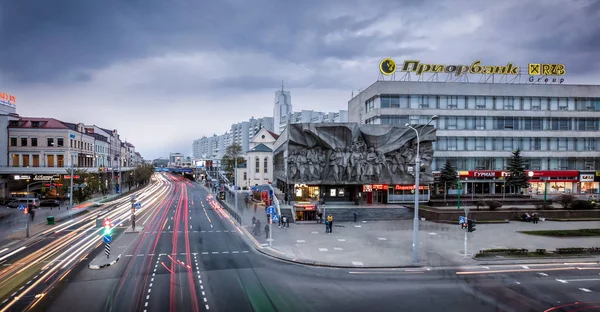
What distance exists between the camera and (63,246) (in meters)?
29.9

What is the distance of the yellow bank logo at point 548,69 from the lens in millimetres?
64875

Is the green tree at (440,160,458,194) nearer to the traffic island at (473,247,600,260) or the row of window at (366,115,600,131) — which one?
the row of window at (366,115,600,131)

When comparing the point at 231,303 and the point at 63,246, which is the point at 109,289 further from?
the point at 63,246

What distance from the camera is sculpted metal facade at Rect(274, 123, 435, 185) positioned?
50.4m

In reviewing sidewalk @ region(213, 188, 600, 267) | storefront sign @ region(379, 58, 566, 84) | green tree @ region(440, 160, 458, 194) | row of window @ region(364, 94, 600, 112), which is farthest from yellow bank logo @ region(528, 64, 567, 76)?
sidewalk @ region(213, 188, 600, 267)

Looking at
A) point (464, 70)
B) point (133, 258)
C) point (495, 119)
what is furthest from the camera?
point (495, 119)

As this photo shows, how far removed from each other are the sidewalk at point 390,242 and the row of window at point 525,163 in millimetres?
24727

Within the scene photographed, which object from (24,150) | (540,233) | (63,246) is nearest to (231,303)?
(63,246)

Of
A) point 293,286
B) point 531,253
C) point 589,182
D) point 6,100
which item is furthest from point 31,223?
point 589,182

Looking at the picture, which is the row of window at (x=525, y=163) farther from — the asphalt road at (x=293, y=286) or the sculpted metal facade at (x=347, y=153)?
the asphalt road at (x=293, y=286)

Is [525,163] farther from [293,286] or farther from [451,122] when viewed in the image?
[293,286]

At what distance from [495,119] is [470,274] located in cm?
5409

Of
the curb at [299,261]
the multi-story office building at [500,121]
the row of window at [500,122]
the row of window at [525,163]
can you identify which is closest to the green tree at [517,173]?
the multi-story office building at [500,121]

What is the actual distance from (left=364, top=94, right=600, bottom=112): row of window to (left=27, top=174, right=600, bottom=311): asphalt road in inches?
1735
